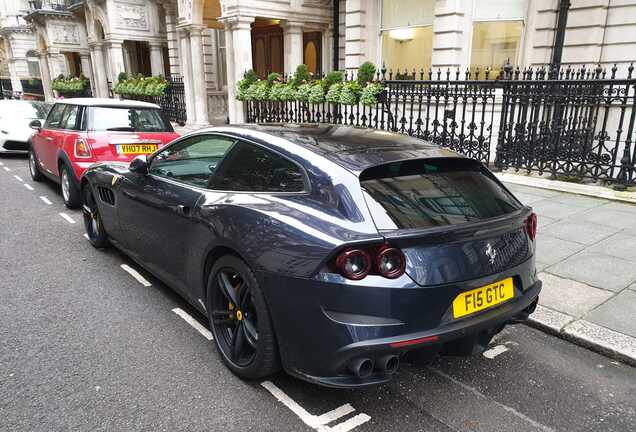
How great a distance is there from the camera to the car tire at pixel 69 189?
7207mm

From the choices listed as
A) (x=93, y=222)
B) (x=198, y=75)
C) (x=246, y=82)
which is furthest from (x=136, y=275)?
(x=198, y=75)

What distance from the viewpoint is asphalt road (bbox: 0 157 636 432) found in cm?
271

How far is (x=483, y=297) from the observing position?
2.68 meters

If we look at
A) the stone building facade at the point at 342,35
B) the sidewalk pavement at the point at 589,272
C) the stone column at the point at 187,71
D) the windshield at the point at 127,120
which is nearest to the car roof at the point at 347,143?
the sidewalk pavement at the point at 589,272

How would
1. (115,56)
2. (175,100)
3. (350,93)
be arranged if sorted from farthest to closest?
(115,56) → (175,100) → (350,93)

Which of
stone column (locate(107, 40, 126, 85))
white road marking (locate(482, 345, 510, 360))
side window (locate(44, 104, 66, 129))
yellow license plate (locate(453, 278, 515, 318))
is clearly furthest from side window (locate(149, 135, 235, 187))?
stone column (locate(107, 40, 126, 85))

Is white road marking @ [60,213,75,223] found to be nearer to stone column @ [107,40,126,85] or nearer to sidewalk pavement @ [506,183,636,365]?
sidewalk pavement @ [506,183,636,365]

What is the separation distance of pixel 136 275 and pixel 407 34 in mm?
12034

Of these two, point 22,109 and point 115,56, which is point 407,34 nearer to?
point 22,109

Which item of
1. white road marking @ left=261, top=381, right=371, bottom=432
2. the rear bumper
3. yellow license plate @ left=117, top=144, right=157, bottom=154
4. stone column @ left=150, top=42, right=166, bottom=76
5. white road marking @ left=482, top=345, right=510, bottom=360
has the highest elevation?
stone column @ left=150, top=42, right=166, bottom=76

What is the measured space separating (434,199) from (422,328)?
770mm

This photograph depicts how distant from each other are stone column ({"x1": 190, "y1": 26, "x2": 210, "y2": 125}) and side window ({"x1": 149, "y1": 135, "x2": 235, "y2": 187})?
1362cm

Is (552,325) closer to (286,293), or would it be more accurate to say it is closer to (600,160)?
(286,293)

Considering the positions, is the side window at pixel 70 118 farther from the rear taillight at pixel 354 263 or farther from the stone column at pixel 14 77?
the stone column at pixel 14 77
